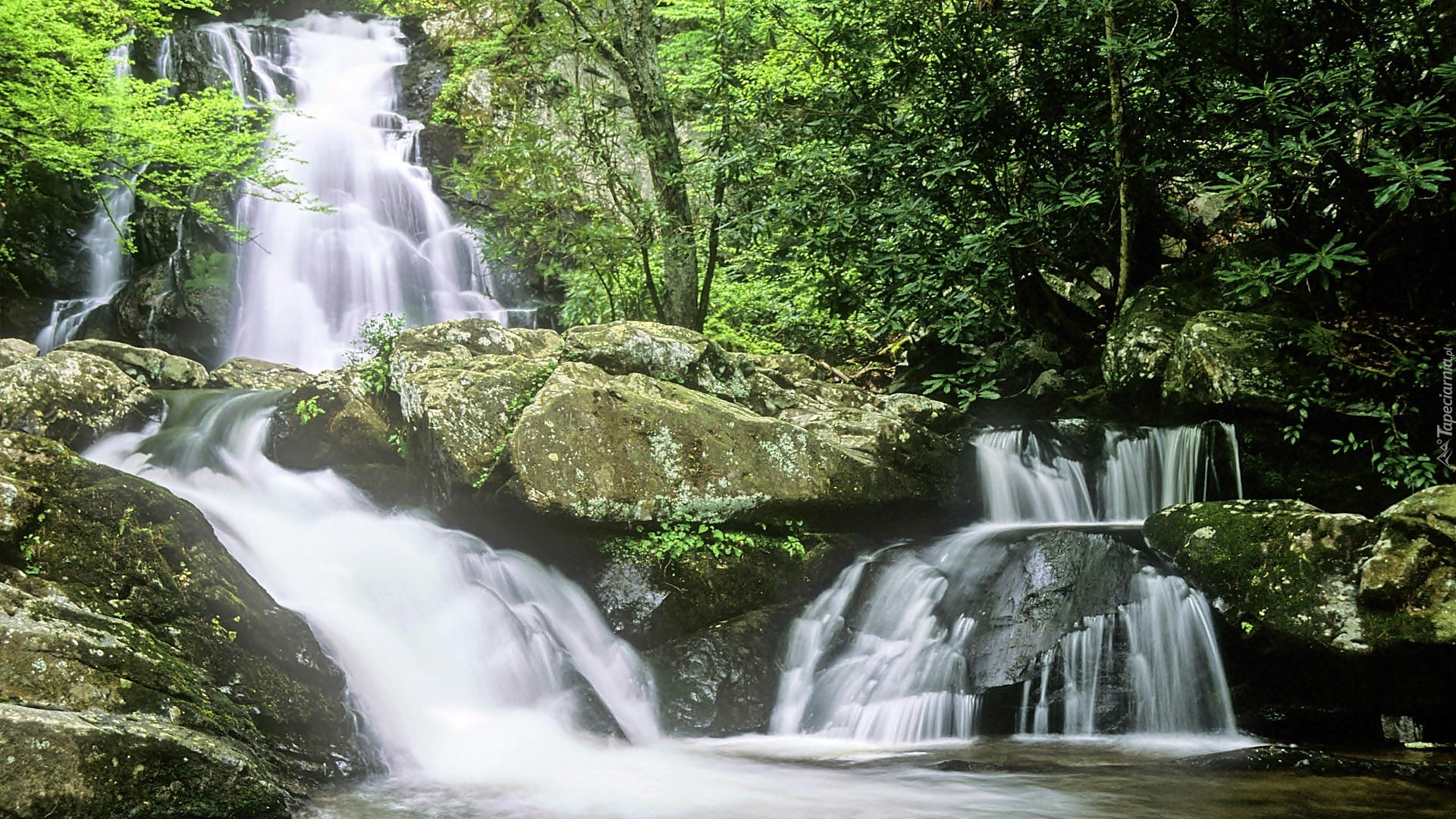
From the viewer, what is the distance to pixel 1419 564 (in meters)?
4.84

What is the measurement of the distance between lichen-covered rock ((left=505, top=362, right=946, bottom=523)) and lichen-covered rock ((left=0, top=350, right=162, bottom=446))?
4.25m

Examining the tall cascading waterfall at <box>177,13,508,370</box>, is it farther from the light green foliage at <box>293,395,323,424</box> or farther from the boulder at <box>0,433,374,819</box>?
the boulder at <box>0,433,374,819</box>

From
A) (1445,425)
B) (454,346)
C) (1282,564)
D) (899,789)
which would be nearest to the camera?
(899,789)

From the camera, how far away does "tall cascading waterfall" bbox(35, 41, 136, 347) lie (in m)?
14.1

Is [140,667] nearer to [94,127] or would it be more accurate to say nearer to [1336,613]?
[1336,613]

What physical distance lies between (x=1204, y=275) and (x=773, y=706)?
211 inches

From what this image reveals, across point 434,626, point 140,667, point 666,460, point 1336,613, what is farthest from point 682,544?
point 1336,613

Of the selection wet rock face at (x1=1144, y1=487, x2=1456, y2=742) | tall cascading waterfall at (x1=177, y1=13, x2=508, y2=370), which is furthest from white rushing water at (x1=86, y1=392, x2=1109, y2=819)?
tall cascading waterfall at (x1=177, y1=13, x2=508, y2=370)

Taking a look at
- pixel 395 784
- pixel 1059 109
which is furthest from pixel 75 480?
pixel 1059 109

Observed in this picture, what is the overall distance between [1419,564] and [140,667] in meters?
6.35

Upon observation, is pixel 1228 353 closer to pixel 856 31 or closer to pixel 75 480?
pixel 856 31

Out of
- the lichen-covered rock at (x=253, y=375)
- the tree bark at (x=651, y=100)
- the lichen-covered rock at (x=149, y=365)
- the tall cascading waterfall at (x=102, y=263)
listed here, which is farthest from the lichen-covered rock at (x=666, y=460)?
the tall cascading waterfall at (x=102, y=263)

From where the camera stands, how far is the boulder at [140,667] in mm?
3539

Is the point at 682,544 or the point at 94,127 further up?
the point at 94,127
